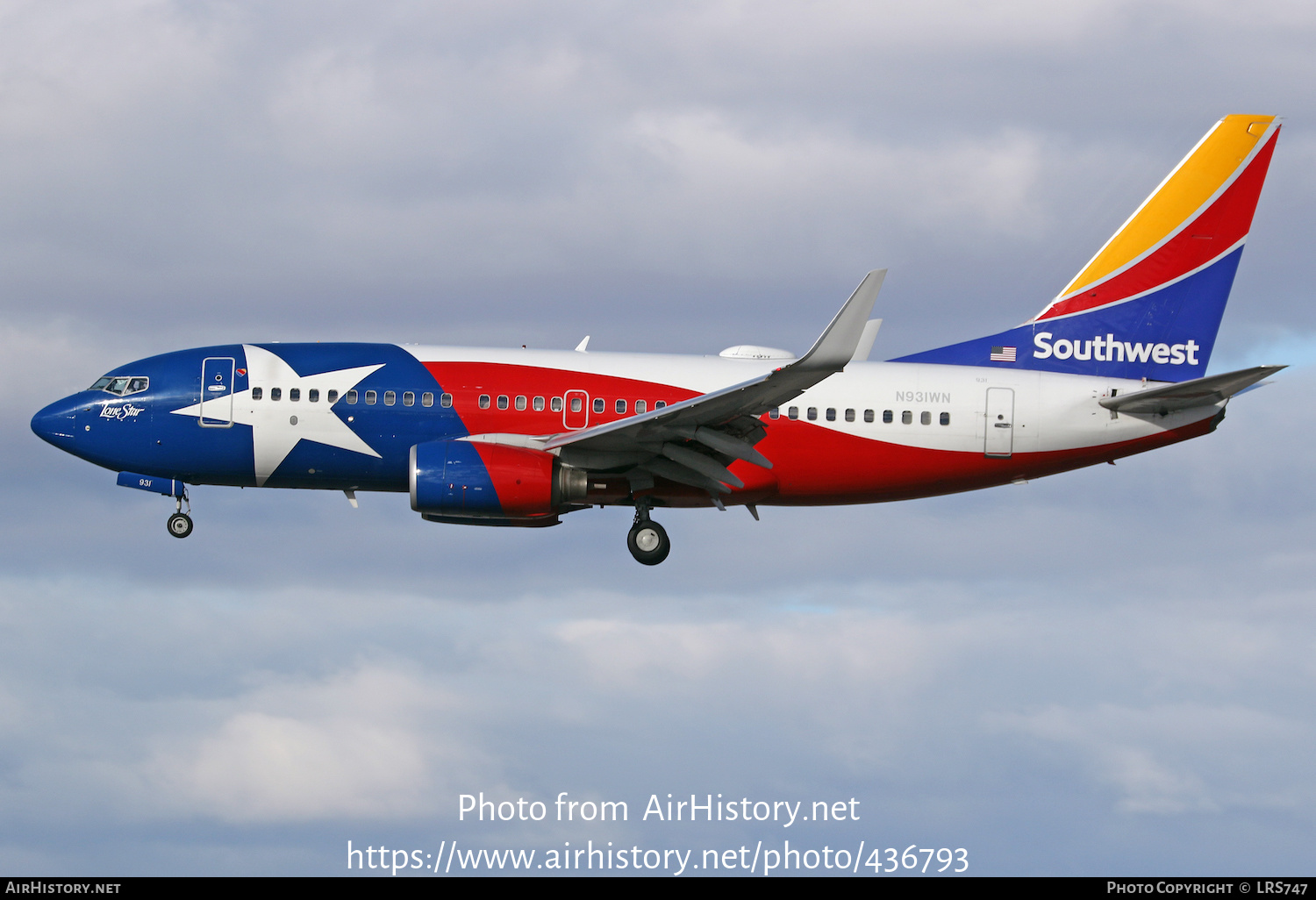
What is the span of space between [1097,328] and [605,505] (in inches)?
513

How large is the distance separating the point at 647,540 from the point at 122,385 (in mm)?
12582

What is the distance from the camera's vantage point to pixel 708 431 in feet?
101

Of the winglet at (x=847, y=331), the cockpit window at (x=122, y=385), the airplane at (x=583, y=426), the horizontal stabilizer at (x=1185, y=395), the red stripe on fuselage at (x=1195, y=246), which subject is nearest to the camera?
the winglet at (x=847, y=331)

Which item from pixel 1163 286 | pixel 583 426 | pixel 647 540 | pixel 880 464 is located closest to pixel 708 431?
pixel 583 426

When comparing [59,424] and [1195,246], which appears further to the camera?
[1195,246]

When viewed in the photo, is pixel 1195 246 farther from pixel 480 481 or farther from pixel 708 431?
pixel 480 481

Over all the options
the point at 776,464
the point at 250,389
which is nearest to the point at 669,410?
the point at 776,464

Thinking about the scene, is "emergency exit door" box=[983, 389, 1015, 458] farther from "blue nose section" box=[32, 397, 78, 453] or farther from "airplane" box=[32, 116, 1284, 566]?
"blue nose section" box=[32, 397, 78, 453]

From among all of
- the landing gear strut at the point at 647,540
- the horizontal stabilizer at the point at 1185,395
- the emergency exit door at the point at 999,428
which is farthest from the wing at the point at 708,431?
the horizontal stabilizer at the point at 1185,395

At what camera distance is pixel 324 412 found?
106 feet

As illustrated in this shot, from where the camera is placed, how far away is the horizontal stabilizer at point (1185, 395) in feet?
102

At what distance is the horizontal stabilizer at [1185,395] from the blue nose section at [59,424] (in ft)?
78.4

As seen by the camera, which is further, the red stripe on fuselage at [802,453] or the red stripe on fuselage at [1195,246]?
the red stripe on fuselage at [1195,246]

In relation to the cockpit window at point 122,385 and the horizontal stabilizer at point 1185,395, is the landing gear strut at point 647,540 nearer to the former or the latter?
the horizontal stabilizer at point 1185,395
